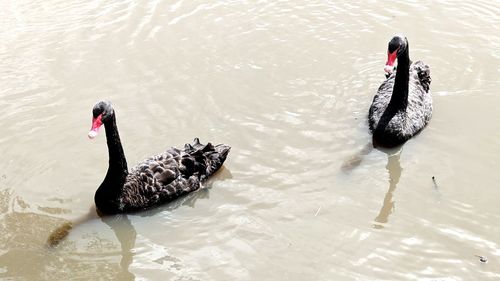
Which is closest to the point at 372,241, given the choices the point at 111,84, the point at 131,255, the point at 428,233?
the point at 428,233

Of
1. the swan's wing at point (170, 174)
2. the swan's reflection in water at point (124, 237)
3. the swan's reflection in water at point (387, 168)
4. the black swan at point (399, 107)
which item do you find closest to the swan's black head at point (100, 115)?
the swan's wing at point (170, 174)

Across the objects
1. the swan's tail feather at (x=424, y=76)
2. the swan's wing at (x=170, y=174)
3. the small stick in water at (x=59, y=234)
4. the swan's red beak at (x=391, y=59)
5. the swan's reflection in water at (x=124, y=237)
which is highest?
the swan's red beak at (x=391, y=59)

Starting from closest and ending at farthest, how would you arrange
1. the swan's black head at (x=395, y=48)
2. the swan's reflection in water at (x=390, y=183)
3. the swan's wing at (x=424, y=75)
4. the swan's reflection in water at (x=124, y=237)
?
the swan's reflection in water at (x=124, y=237) < the swan's reflection in water at (x=390, y=183) < the swan's black head at (x=395, y=48) < the swan's wing at (x=424, y=75)

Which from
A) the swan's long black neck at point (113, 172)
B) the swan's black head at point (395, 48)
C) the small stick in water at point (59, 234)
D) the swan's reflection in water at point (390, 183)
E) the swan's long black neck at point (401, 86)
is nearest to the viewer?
the small stick in water at point (59, 234)

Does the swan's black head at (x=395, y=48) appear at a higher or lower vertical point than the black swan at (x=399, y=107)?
higher

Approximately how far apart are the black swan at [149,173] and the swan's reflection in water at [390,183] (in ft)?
4.56

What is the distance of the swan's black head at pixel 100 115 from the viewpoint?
470cm

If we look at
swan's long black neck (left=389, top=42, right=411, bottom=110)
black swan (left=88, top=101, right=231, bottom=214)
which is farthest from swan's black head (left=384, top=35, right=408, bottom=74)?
black swan (left=88, top=101, right=231, bottom=214)

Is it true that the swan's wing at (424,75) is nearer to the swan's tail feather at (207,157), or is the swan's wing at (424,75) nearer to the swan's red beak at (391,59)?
the swan's red beak at (391,59)

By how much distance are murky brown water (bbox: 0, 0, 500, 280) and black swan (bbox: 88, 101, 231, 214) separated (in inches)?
4.7

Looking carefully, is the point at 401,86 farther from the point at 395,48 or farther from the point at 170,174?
the point at 170,174

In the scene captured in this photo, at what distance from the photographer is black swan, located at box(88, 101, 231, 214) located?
500 cm

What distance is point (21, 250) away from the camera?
15.8ft

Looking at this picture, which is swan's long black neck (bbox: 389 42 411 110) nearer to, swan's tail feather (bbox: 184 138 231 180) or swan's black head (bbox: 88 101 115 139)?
swan's tail feather (bbox: 184 138 231 180)
